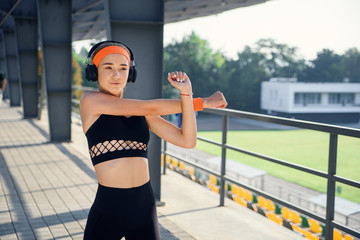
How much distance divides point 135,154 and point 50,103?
373 inches

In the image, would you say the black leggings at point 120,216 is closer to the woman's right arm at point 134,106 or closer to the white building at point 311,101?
the woman's right arm at point 134,106

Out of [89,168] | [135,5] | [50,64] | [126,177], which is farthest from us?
[50,64]

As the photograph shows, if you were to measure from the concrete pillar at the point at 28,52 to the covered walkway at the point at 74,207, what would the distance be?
7.33 meters

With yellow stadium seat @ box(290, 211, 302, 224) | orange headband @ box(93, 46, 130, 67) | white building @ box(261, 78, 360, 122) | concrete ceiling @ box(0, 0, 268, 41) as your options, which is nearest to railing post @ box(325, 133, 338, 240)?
orange headband @ box(93, 46, 130, 67)

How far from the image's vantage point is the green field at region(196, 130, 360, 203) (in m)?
Result: 49.5

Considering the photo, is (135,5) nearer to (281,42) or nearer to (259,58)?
(259,58)

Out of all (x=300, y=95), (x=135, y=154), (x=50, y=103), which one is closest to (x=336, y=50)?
(x=300, y=95)

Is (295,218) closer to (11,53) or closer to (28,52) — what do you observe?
(28,52)

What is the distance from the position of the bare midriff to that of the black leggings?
28 millimetres

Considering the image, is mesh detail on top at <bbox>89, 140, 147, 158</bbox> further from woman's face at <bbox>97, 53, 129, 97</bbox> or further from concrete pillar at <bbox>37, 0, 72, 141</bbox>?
concrete pillar at <bbox>37, 0, 72, 141</bbox>

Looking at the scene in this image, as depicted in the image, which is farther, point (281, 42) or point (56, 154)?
point (281, 42)

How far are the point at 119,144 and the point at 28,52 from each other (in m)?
14.9

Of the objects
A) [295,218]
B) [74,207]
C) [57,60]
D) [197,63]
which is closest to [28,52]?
[57,60]

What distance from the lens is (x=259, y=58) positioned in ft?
303
